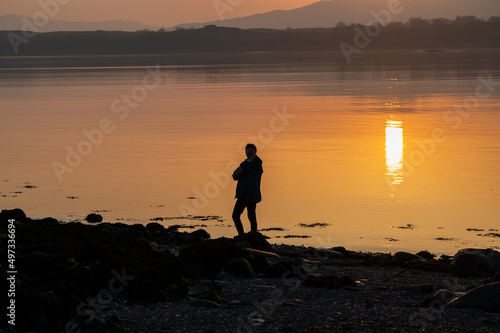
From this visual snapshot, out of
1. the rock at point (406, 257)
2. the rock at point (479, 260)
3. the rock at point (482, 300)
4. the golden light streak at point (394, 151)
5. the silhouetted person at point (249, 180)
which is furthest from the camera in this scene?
the golden light streak at point (394, 151)

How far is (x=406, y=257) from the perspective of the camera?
14.8m

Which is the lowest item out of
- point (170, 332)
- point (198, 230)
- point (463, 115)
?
point (170, 332)

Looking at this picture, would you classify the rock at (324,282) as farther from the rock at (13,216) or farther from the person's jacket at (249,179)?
the rock at (13,216)

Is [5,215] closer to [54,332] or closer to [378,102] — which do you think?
[54,332]

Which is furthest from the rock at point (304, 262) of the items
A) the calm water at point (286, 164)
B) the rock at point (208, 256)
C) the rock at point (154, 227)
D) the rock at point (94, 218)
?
the rock at point (94, 218)

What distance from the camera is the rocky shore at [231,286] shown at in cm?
1005

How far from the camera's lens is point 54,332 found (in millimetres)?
9562

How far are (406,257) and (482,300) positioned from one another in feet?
13.2

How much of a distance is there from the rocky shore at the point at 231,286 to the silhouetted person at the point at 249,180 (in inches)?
28.3

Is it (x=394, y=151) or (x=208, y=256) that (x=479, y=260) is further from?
(x=394, y=151)

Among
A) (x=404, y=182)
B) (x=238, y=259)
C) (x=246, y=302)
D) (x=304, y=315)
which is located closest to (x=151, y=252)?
(x=238, y=259)

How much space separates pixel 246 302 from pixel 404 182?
11.3 metres

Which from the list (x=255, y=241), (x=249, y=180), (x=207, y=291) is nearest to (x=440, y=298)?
(x=207, y=291)

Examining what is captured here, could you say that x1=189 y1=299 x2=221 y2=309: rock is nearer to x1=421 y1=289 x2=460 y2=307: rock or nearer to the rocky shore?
the rocky shore
